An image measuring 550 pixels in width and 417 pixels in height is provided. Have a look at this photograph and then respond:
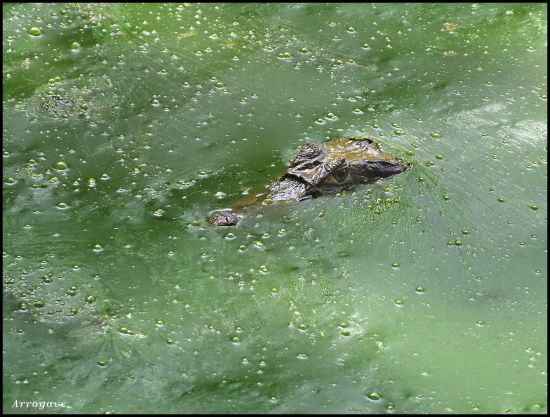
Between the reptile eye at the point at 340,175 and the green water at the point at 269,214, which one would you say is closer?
the green water at the point at 269,214

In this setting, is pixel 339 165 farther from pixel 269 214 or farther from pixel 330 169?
pixel 269 214

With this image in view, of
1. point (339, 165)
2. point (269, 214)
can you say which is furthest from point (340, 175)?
point (269, 214)

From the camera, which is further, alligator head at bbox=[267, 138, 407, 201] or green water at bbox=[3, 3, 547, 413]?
alligator head at bbox=[267, 138, 407, 201]

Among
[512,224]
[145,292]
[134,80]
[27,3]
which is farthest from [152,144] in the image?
[512,224]

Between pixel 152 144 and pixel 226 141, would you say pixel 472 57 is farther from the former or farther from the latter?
pixel 152 144

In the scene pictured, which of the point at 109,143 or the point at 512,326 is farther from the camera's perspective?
the point at 109,143
